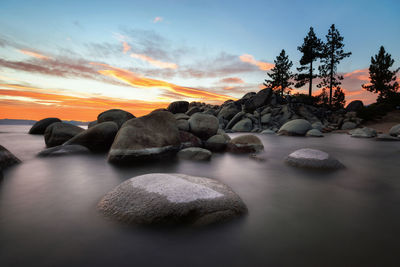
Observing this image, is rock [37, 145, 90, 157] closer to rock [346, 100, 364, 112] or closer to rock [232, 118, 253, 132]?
rock [232, 118, 253, 132]

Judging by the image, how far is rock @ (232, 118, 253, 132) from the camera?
26.1 meters

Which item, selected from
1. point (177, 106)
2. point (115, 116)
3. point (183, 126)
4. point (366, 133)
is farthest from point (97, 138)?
point (366, 133)

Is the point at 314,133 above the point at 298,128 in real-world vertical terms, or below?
below

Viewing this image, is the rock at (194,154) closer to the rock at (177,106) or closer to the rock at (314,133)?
the rock at (314,133)

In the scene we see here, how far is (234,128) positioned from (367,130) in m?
13.9

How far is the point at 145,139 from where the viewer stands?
6.66 meters

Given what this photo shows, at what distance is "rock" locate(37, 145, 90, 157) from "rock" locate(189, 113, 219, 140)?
4944mm

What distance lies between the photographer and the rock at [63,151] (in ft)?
25.5

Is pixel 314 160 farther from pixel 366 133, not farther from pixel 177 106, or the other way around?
pixel 177 106

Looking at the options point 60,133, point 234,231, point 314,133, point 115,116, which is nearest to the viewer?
point 234,231

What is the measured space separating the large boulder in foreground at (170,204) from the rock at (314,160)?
3.63 m

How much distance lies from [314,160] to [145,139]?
207 inches

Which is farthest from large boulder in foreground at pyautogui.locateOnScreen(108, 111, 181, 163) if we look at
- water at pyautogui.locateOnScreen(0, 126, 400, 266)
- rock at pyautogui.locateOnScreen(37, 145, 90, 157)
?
rock at pyautogui.locateOnScreen(37, 145, 90, 157)

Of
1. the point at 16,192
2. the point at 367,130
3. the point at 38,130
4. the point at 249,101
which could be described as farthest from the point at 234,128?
the point at 16,192
